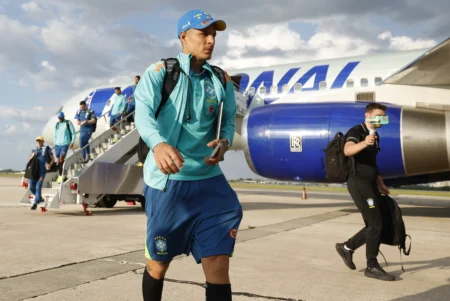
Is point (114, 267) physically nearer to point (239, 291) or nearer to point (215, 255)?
point (239, 291)

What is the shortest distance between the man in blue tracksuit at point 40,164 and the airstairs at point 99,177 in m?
0.13

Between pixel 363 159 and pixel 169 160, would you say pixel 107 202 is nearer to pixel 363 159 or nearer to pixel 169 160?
pixel 363 159

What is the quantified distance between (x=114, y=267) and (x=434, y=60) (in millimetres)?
7582

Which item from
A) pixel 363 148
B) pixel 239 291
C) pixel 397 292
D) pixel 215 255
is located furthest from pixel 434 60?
pixel 215 255

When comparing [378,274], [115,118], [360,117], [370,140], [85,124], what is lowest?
[378,274]

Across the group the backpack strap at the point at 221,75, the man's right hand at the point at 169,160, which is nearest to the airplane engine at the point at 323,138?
the backpack strap at the point at 221,75

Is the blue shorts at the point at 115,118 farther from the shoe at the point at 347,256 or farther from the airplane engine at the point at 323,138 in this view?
the shoe at the point at 347,256

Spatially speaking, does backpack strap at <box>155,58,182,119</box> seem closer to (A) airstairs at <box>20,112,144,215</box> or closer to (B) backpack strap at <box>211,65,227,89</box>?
(B) backpack strap at <box>211,65,227,89</box>

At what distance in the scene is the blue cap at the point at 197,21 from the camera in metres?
2.47

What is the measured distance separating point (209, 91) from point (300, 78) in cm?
1053

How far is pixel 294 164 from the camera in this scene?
9.60 m

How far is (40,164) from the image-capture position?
9.89 metres

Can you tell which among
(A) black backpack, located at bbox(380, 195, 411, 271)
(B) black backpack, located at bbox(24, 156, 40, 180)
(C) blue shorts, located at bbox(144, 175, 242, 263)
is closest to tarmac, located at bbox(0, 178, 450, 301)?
(A) black backpack, located at bbox(380, 195, 411, 271)

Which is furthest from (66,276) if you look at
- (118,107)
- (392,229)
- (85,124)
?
(118,107)
